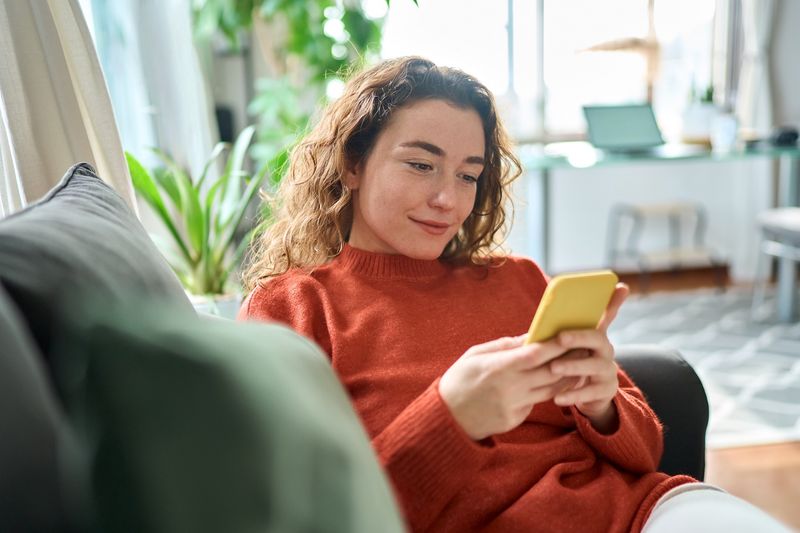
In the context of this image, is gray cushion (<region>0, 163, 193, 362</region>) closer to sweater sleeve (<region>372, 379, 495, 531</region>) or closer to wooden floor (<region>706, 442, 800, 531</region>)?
sweater sleeve (<region>372, 379, 495, 531</region>)

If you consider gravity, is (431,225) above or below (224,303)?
above

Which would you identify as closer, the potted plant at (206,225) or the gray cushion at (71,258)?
the gray cushion at (71,258)

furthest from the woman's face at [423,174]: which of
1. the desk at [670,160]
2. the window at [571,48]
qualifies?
the window at [571,48]

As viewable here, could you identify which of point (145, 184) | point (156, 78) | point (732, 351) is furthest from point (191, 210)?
point (732, 351)

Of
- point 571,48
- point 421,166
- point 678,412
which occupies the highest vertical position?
point 571,48

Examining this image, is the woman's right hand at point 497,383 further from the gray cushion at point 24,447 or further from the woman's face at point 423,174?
the gray cushion at point 24,447

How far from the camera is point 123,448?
418 millimetres

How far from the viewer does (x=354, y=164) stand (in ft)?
3.98

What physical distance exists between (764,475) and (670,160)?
1607 millimetres

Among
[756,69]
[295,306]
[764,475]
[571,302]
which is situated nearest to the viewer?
[571,302]

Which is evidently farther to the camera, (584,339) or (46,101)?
(46,101)

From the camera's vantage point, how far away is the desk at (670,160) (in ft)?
10.7

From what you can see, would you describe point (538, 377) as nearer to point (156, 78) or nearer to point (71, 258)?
point (71, 258)

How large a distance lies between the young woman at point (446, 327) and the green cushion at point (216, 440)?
40 cm
